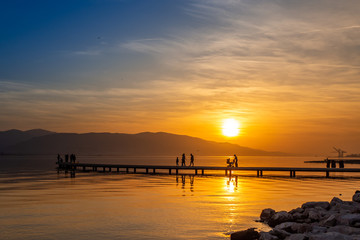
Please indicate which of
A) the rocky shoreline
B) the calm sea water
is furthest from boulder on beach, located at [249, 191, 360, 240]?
the calm sea water

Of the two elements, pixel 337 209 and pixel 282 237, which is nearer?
pixel 282 237

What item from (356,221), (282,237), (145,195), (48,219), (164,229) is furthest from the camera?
(145,195)

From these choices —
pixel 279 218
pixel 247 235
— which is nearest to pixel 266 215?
pixel 279 218

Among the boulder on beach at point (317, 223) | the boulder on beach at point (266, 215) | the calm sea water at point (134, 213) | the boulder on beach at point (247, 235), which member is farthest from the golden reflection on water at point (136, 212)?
the boulder on beach at point (317, 223)

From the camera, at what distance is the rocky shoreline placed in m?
15.3

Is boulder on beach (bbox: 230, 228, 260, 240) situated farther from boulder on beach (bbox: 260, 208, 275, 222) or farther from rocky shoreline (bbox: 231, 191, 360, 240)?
boulder on beach (bbox: 260, 208, 275, 222)

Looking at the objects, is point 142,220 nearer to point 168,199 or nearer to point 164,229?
point 164,229

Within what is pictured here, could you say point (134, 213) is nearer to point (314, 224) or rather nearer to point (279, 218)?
point (279, 218)

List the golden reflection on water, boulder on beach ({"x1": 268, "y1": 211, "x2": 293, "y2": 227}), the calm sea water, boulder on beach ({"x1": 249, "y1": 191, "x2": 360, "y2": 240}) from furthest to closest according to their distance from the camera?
boulder on beach ({"x1": 268, "y1": 211, "x2": 293, "y2": 227}) → the golden reflection on water → the calm sea water → boulder on beach ({"x1": 249, "y1": 191, "x2": 360, "y2": 240})

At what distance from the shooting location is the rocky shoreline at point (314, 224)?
50.3 ft

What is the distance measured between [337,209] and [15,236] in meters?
15.4

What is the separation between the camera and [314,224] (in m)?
18.9

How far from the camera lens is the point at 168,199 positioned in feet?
95.8

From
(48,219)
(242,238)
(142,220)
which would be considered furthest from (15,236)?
(242,238)
